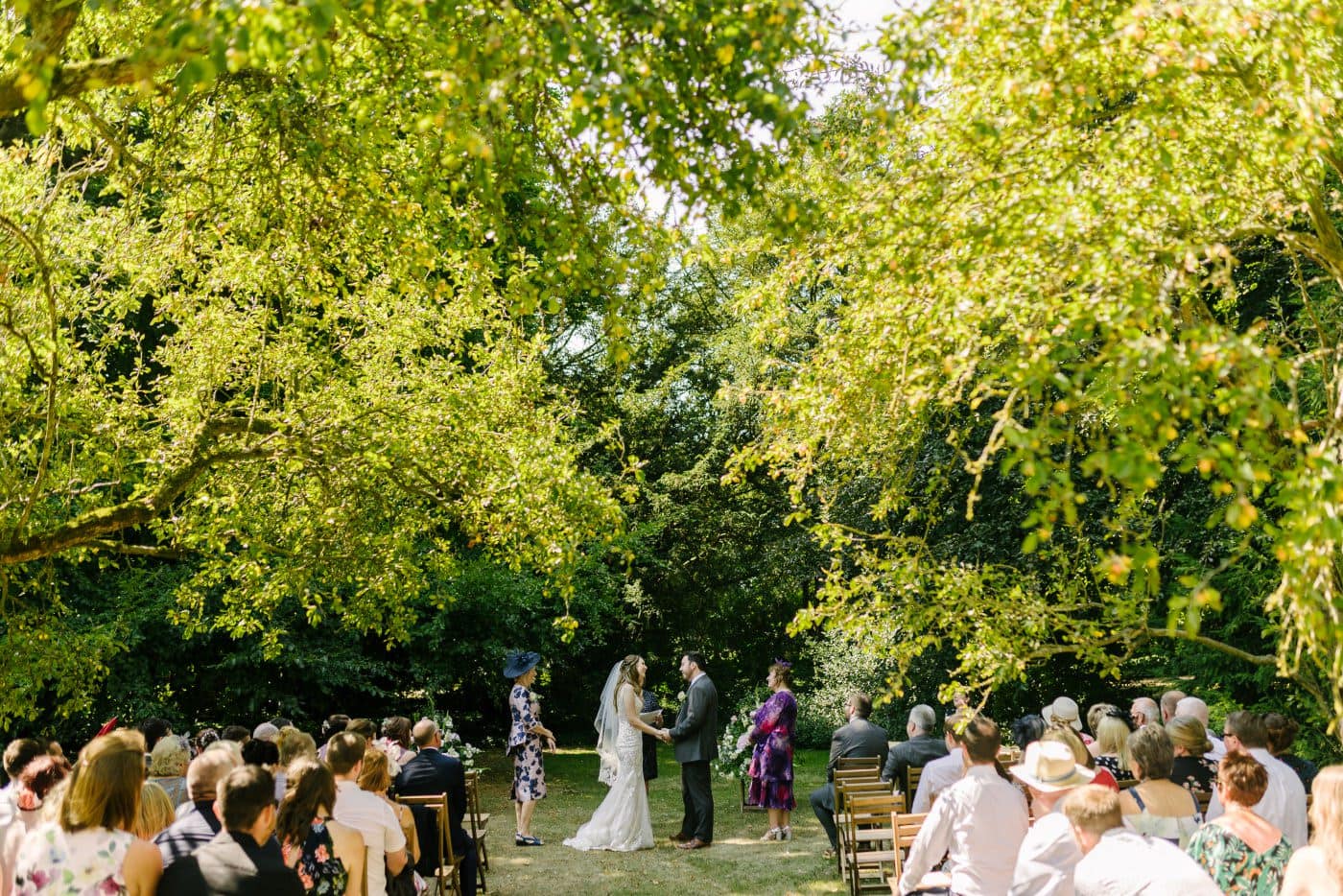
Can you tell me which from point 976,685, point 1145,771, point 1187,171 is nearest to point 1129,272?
point 1187,171

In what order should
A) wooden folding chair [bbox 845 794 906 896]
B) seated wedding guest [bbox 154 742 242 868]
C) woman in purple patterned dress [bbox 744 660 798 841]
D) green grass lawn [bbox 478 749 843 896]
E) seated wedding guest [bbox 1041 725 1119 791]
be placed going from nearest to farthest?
seated wedding guest [bbox 154 742 242 868]
seated wedding guest [bbox 1041 725 1119 791]
wooden folding chair [bbox 845 794 906 896]
green grass lawn [bbox 478 749 843 896]
woman in purple patterned dress [bbox 744 660 798 841]

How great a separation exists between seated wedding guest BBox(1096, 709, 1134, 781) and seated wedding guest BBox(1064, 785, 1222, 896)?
365cm

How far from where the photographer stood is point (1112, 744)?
8.02 m

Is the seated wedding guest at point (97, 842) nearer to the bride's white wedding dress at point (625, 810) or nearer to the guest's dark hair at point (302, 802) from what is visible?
the guest's dark hair at point (302, 802)

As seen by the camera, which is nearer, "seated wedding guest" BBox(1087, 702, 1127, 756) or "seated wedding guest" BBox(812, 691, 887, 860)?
"seated wedding guest" BBox(1087, 702, 1127, 756)

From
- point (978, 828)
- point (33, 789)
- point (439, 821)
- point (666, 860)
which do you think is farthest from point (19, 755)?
point (666, 860)

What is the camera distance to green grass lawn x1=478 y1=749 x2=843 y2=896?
10508 mm

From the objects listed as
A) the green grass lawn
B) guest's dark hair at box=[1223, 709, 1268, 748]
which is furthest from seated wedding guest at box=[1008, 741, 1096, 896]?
the green grass lawn

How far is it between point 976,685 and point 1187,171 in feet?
11.1

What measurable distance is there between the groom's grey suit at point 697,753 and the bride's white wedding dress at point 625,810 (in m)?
0.46

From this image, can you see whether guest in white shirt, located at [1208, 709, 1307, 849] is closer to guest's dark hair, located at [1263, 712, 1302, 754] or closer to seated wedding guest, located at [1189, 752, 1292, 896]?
guest's dark hair, located at [1263, 712, 1302, 754]

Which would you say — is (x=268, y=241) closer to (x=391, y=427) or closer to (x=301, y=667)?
(x=391, y=427)

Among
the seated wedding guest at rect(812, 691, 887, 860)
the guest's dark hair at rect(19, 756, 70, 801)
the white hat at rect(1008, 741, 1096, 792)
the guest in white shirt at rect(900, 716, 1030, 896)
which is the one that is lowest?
the seated wedding guest at rect(812, 691, 887, 860)

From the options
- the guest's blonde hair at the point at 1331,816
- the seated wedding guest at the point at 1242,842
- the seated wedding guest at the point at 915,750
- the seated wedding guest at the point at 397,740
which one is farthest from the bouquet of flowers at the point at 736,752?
the guest's blonde hair at the point at 1331,816
